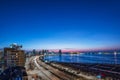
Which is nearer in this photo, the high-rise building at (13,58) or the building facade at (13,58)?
the high-rise building at (13,58)

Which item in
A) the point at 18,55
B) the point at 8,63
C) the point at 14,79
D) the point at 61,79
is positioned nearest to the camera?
the point at 14,79

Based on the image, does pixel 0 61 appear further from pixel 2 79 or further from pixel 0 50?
pixel 2 79

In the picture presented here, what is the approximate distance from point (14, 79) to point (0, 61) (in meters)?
97.9

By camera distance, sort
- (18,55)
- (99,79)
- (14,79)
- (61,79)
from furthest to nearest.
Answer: (18,55)
(61,79)
(99,79)
(14,79)

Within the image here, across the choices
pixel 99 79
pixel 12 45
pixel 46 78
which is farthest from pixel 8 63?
pixel 99 79

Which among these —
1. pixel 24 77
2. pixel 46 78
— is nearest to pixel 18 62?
pixel 46 78

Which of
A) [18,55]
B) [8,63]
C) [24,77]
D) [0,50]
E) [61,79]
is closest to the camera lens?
[24,77]

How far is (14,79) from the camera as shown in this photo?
4988 cm

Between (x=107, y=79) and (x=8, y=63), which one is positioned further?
(x=8, y=63)

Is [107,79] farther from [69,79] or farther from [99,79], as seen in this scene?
[69,79]

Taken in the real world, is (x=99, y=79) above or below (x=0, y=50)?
below

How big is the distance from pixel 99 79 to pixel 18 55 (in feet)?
320

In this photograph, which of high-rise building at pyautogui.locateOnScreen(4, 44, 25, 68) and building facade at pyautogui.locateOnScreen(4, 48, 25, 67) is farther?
building facade at pyautogui.locateOnScreen(4, 48, 25, 67)

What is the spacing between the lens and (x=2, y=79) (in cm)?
5112
